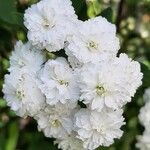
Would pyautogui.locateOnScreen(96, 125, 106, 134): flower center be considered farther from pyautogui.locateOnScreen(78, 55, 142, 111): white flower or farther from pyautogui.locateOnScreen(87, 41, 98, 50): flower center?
pyautogui.locateOnScreen(87, 41, 98, 50): flower center

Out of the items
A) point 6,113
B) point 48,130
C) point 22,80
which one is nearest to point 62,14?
point 22,80

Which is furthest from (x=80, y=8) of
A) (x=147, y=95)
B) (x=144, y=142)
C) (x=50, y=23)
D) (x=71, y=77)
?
(x=144, y=142)

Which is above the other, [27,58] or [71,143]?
[27,58]

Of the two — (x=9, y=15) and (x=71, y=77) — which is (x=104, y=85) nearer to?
(x=71, y=77)

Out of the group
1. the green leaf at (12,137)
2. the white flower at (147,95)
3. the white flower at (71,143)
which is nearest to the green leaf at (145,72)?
the white flower at (147,95)

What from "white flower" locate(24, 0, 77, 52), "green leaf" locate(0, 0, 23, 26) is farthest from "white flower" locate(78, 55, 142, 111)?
"green leaf" locate(0, 0, 23, 26)

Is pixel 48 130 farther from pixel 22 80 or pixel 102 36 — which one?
pixel 102 36
